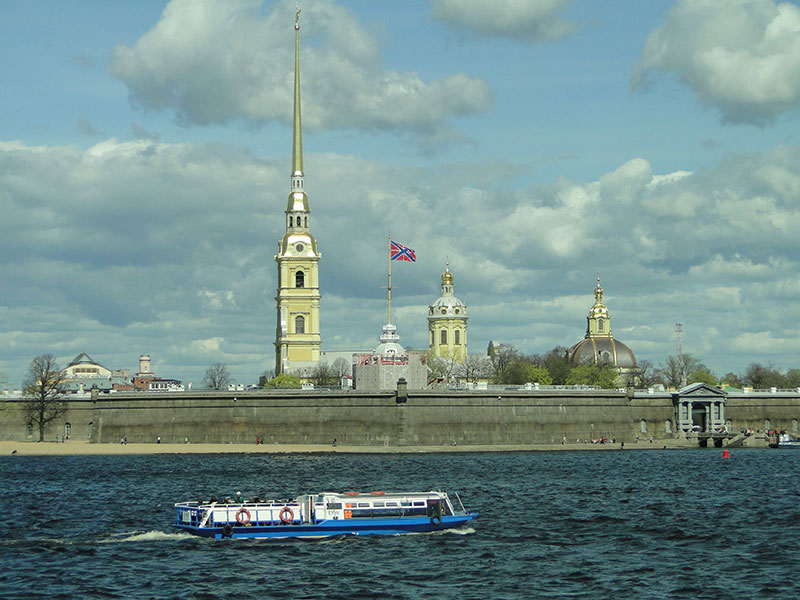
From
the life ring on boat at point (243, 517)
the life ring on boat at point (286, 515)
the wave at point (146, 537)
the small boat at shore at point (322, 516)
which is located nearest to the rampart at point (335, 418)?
the small boat at shore at point (322, 516)

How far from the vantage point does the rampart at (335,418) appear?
415 feet

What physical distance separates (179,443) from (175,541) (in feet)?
236

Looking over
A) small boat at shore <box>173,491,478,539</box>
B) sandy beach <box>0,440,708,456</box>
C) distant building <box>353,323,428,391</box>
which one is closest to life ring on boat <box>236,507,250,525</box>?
small boat at shore <box>173,491,478,539</box>

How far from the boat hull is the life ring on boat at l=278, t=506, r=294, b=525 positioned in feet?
0.77

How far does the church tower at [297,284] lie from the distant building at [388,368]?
51.8m

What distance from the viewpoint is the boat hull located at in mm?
57031

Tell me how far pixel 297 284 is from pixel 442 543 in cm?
13398

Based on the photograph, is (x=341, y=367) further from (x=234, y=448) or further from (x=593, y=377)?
(x=234, y=448)

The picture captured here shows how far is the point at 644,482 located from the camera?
295 feet

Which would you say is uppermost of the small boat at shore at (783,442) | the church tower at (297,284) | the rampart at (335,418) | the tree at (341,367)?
the church tower at (297,284)

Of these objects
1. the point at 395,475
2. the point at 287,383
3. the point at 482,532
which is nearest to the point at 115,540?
the point at 482,532

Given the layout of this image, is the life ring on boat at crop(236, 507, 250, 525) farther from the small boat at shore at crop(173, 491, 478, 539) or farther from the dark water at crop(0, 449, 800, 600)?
the dark water at crop(0, 449, 800, 600)

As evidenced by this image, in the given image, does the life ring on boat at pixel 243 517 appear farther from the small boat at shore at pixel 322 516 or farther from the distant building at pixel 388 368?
the distant building at pixel 388 368

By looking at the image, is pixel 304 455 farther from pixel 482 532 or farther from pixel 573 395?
pixel 482 532
